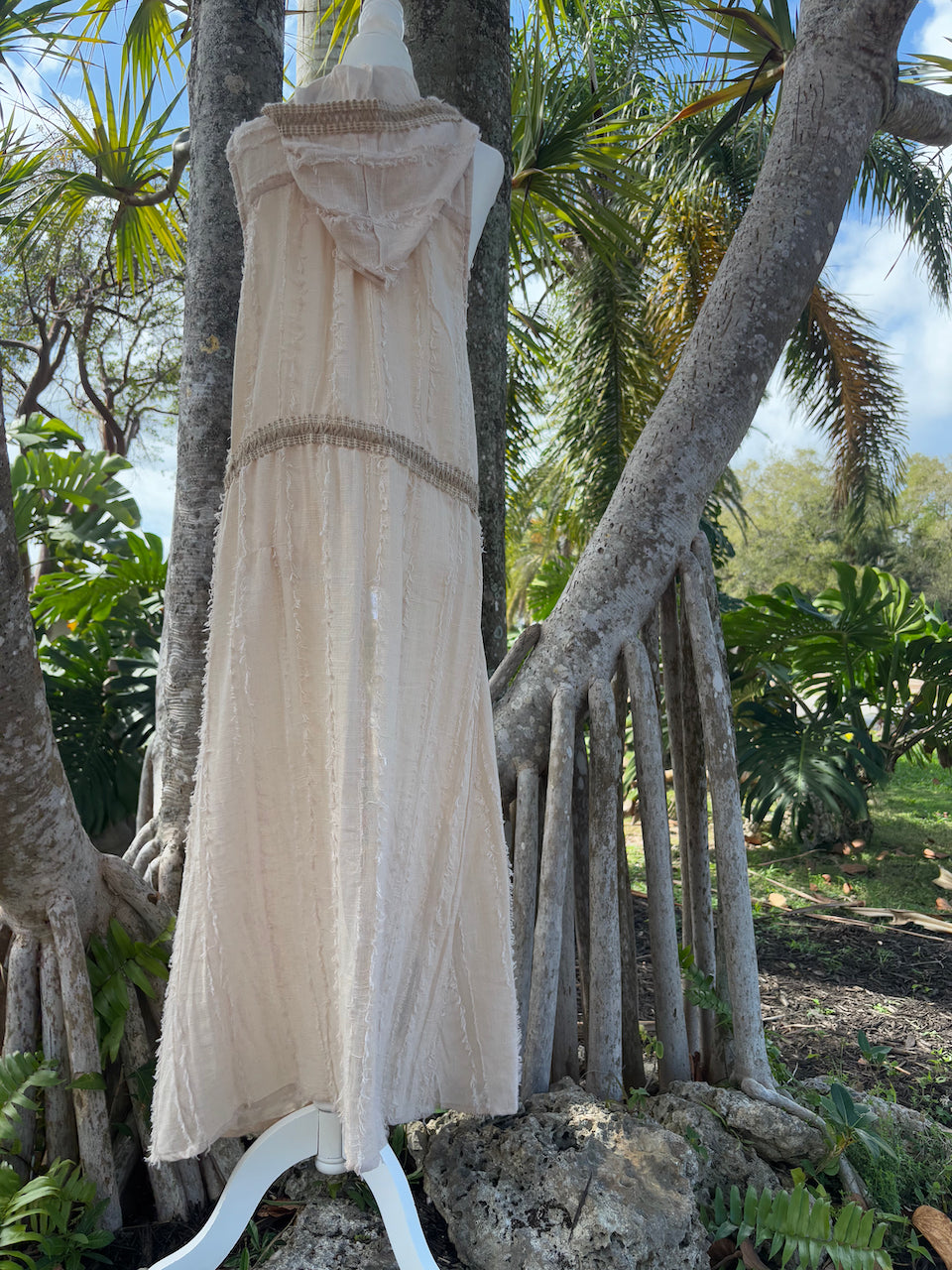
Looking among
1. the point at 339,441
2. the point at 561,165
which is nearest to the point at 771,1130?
the point at 339,441

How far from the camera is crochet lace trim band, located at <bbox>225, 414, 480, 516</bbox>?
1.40 metres

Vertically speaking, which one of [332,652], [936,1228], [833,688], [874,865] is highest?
[833,688]

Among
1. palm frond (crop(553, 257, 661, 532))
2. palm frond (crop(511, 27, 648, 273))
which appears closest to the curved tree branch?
palm frond (crop(511, 27, 648, 273))

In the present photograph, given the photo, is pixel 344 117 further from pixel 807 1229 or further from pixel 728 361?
pixel 807 1229

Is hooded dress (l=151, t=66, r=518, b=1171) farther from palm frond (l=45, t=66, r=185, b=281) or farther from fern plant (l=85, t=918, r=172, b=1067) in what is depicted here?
palm frond (l=45, t=66, r=185, b=281)

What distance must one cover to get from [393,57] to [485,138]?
1.16 meters

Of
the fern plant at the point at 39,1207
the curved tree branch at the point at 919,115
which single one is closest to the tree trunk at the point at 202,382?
the fern plant at the point at 39,1207

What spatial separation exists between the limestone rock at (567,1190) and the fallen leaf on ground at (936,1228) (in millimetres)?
567

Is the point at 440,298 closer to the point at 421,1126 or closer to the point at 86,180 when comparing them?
the point at 421,1126

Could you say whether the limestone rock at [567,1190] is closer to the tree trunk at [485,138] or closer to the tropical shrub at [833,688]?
the tree trunk at [485,138]

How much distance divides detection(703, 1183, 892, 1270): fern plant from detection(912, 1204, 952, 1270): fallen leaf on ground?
0.22 metres

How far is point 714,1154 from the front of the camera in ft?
6.11

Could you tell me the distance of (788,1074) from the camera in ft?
7.85

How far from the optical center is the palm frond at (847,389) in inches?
336
